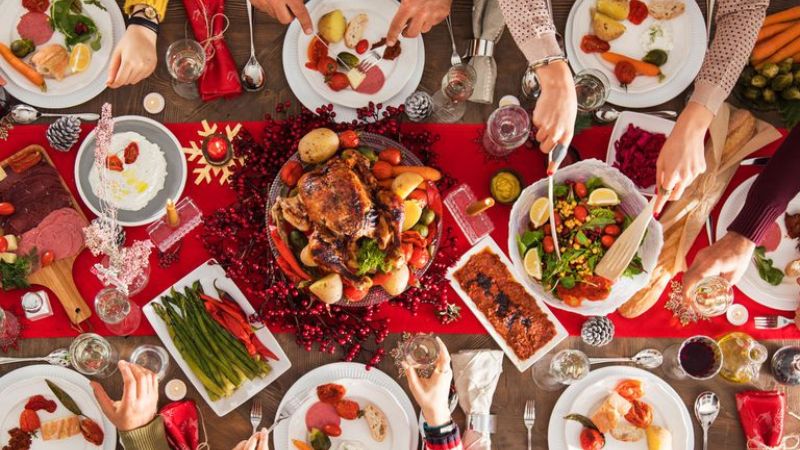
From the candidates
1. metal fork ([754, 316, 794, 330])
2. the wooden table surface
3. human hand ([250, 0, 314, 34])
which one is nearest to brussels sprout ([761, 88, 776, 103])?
the wooden table surface

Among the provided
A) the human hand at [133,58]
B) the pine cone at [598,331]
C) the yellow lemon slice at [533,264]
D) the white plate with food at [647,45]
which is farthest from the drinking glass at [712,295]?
the human hand at [133,58]

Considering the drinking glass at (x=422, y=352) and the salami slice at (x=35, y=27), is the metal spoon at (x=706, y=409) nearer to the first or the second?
the drinking glass at (x=422, y=352)

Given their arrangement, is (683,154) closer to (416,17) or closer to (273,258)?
(416,17)

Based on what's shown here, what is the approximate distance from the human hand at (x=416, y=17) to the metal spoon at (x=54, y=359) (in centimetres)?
162

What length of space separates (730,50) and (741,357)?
111 cm

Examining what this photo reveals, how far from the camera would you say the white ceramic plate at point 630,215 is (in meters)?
2.35

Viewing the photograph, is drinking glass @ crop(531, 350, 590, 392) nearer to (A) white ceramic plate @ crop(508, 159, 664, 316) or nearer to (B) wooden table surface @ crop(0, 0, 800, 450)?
(B) wooden table surface @ crop(0, 0, 800, 450)

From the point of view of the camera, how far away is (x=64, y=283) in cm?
242

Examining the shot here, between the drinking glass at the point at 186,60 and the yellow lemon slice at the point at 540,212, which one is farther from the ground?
the drinking glass at the point at 186,60

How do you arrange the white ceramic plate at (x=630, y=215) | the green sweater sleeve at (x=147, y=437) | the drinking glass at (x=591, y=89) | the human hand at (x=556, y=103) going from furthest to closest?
the drinking glass at (x=591, y=89)
the white ceramic plate at (x=630, y=215)
the green sweater sleeve at (x=147, y=437)
the human hand at (x=556, y=103)

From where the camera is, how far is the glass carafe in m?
2.47

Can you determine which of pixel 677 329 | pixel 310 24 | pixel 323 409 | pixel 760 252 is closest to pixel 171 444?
pixel 323 409

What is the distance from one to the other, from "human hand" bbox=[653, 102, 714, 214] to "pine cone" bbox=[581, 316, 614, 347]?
1.62ft

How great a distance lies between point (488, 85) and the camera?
8.23ft
